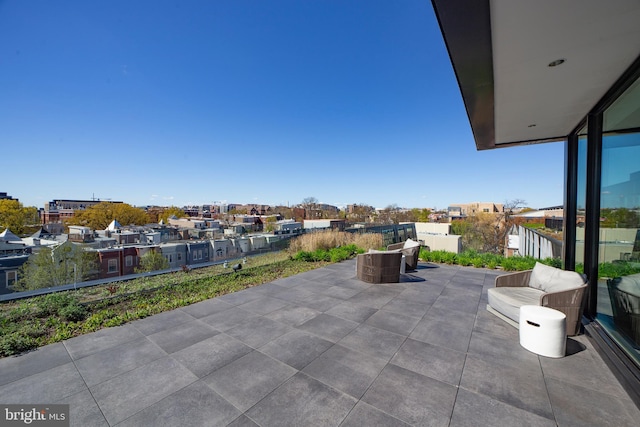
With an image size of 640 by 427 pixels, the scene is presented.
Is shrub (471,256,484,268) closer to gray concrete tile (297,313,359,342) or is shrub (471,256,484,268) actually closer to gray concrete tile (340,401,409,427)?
gray concrete tile (297,313,359,342)

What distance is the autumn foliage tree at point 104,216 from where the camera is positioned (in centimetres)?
4272

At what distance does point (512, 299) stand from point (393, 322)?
5.14ft

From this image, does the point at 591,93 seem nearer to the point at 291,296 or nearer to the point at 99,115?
the point at 291,296

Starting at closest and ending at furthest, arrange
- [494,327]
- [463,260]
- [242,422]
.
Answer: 1. [242,422]
2. [494,327]
3. [463,260]

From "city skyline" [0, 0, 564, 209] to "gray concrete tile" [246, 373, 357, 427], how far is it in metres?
3.14

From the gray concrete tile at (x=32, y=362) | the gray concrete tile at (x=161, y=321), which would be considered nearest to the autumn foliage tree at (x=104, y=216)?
the gray concrete tile at (x=161, y=321)

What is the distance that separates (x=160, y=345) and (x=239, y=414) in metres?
1.49

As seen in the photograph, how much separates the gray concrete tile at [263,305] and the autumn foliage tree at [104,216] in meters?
54.5

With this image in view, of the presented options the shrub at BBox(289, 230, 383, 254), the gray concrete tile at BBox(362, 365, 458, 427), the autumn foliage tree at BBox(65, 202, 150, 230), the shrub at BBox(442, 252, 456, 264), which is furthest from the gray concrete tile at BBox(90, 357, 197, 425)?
→ the autumn foliage tree at BBox(65, 202, 150, 230)

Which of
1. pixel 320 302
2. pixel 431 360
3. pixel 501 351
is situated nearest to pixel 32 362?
pixel 320 302

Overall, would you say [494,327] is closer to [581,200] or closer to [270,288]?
[581,200]

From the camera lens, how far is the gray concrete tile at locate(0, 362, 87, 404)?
177 cm

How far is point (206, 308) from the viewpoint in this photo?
144 inches

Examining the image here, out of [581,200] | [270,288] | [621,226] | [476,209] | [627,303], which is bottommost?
[270,288]
